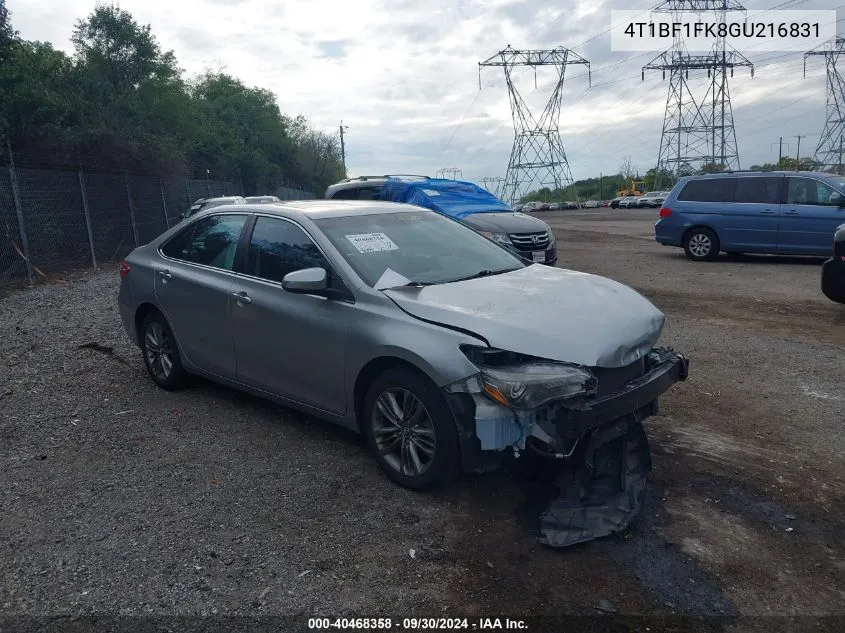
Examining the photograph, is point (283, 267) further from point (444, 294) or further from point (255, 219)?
point (444, 294)

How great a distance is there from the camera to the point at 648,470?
3895mm

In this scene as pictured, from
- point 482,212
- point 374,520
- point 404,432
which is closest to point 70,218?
point 482,212

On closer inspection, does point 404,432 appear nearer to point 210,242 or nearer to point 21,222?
point 210,242

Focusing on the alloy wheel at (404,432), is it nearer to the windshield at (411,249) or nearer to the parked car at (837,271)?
the windshield at (411,249)

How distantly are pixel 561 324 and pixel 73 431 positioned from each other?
3.69m

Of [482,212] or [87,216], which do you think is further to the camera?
[87,216]

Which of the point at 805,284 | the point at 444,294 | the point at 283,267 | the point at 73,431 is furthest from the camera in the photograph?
the point at 805,284

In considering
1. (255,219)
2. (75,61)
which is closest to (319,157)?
(75,61)

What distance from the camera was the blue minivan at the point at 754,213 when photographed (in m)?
12.9

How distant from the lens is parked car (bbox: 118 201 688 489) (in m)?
3.59

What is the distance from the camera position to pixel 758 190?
44.5 feet

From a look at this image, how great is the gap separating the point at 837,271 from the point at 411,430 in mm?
6229

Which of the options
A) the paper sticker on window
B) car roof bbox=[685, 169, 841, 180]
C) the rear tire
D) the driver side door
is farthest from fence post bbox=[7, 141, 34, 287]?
car roof bbox=[685, 169, 841, 180]

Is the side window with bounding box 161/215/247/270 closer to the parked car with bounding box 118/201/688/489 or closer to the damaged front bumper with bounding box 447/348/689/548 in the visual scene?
the parked car with bounding box 118/201/688/489
